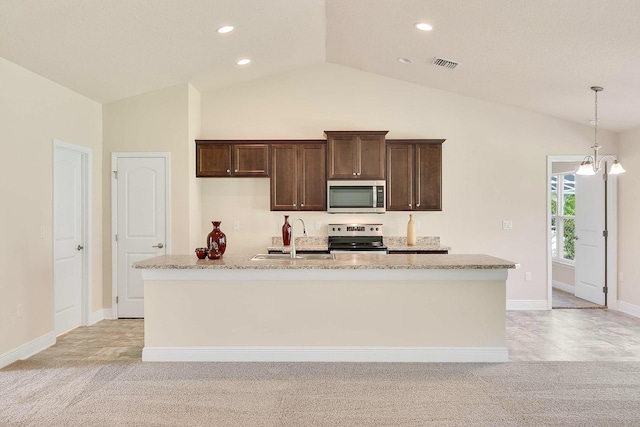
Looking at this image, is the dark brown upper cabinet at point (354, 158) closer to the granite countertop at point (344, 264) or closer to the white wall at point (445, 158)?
the white wall at point (445, 158)

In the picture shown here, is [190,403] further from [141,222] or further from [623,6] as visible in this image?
[623,6]

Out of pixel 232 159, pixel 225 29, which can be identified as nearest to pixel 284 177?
pixel 232 159

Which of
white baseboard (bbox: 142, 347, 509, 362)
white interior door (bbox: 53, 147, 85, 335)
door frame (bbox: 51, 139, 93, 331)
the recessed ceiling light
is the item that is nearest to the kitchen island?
white baseboard (bbox: 142, 347, 509, 362)

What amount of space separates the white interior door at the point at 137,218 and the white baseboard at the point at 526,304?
451 cm

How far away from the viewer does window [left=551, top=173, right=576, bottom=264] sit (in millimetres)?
7352

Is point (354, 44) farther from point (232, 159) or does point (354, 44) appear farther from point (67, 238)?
point (67, 238)

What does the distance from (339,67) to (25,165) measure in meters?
3.82

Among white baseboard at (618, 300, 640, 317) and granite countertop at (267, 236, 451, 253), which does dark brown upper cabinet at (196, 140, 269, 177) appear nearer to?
granite countertop at (267, 236, 451, 253)

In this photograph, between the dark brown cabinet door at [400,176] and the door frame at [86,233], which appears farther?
the dark brown cabinet door at [400,176]

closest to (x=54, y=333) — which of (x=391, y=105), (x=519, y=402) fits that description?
(x=519, y=402)

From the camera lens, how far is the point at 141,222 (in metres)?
5.62

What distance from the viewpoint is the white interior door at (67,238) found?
4832mm

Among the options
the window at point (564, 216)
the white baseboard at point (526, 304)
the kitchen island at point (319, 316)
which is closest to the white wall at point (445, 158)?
the white baseboard at point (526, 304)

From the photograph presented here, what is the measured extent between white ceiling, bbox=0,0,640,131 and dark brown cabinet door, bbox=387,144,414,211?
95 centimetres
